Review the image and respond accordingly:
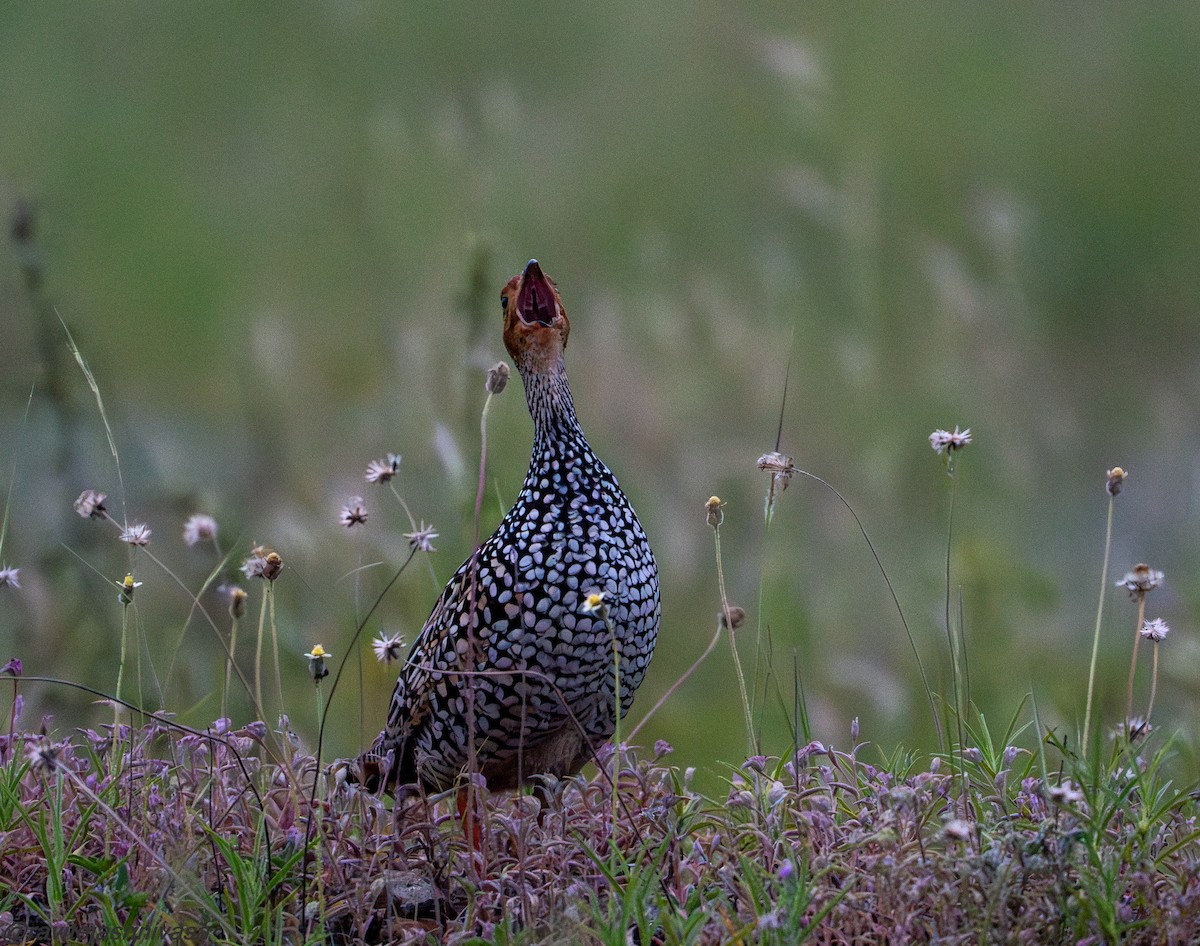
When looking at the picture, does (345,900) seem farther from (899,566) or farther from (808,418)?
(808,418)

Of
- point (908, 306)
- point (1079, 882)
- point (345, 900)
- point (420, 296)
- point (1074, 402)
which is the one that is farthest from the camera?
point (1074, 402)

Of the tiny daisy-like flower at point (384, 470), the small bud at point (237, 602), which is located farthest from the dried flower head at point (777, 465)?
the small bud at point (237, 602)

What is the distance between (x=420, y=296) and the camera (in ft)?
20.2

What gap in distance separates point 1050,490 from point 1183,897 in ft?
12.3

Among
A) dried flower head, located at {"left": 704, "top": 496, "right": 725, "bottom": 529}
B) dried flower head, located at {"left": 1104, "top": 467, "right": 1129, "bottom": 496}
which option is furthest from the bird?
dried flower head, located at {"left": 1104, "top": 467, "right": 1129, "bottom": 496}

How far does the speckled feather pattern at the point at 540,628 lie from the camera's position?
3.19 m

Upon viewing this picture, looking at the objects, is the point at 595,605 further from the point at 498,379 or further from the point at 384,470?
the point at 384,470

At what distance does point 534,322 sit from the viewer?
11.1ft

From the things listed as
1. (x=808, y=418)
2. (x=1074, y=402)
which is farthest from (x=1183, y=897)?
(x=1074, y=402)

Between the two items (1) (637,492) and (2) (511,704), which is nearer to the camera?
(2) (511,704)

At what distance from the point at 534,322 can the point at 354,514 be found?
63 cm

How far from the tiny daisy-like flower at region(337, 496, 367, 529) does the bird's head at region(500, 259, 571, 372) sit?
541 mm

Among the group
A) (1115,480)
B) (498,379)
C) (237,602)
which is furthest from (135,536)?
(1115,480)

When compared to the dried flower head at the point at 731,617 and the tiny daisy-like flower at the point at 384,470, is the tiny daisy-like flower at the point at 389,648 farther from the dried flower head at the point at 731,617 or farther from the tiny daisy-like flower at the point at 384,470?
the dried flower head at the point at 731,617
